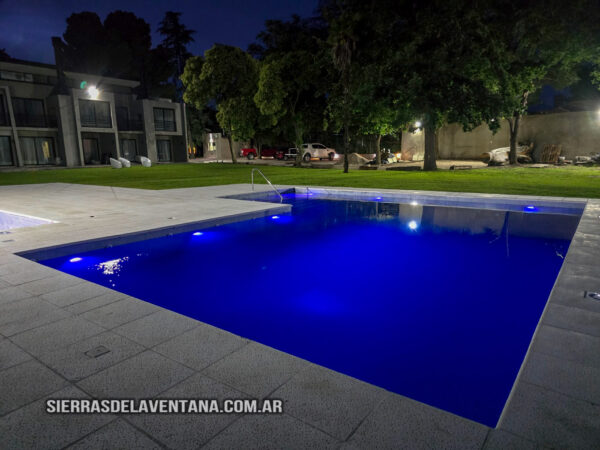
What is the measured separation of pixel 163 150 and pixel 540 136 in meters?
33.9

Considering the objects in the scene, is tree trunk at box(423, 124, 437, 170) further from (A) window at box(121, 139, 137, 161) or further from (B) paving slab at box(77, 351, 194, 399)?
(A) window at box(121, 139, 137, 161)

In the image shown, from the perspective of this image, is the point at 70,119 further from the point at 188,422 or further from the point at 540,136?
the point at 540,136

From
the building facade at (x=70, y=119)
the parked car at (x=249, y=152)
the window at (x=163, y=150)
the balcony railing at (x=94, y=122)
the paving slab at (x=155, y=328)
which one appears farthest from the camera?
the parked car at (x=249, y=152)

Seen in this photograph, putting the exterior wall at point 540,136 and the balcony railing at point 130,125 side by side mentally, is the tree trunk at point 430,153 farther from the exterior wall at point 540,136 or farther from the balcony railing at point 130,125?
the balcony railing at point 130,125

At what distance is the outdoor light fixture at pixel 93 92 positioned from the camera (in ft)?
105

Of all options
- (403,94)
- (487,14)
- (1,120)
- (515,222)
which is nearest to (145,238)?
(515,222)

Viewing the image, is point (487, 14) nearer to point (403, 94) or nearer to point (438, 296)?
point (403, 94)

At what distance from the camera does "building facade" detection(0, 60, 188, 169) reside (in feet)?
97.5

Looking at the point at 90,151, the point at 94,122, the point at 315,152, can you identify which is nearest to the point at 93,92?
the point at 94,122

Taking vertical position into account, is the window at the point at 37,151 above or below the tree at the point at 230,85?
below

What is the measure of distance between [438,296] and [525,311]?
40.6 inches

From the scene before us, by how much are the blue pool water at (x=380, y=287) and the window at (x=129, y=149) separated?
104 ft

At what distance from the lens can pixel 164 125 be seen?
129ft

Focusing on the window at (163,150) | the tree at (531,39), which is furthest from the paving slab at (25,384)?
the window at (163,150)
